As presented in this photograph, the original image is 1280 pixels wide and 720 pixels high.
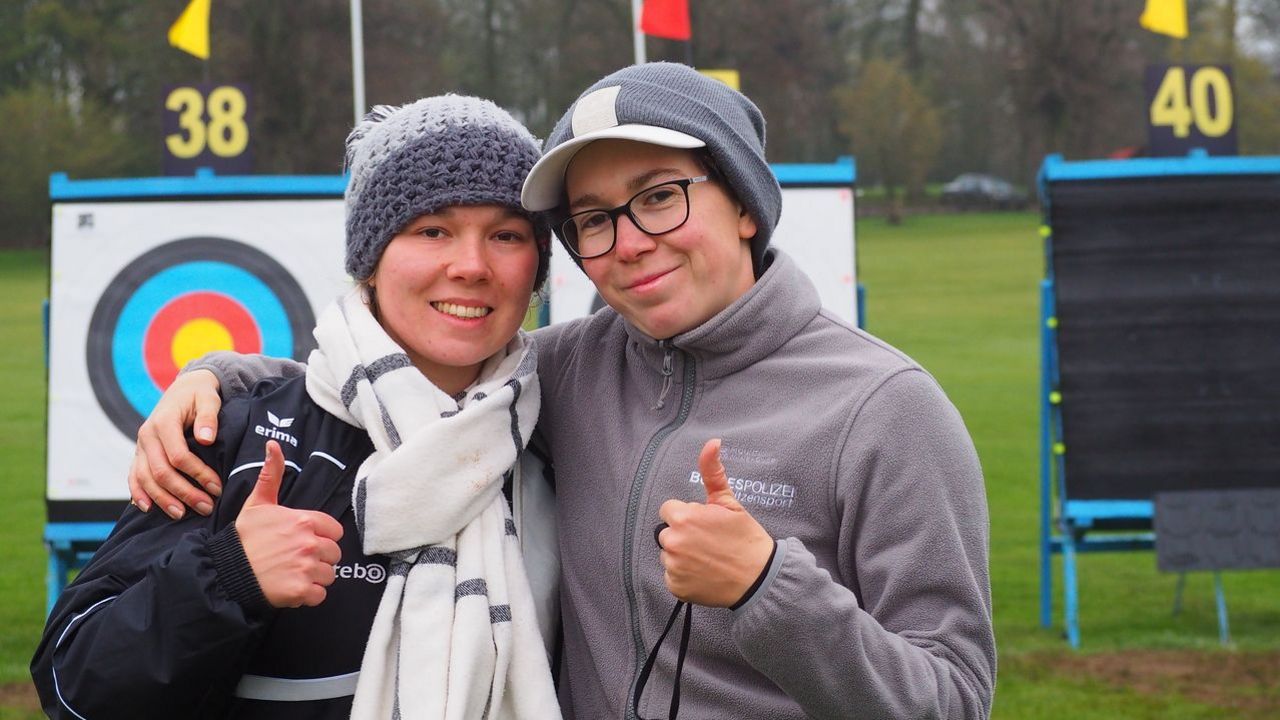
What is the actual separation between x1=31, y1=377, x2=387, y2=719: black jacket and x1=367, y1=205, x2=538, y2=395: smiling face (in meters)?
0.17

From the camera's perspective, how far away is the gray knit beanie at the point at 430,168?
1.99m

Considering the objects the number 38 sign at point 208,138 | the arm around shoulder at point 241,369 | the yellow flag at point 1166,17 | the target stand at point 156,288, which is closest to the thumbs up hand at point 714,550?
the arm around shoulder at point 241,369

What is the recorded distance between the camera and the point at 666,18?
6660 millimetres

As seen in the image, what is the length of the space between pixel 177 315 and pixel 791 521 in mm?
3848

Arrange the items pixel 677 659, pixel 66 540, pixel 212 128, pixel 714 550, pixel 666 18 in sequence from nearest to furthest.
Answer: pixel 714 550, pixel 677 659, pixel 66 540, pixel 212 128, pixel 666 18

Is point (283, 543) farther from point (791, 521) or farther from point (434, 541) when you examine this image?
point (791, 521)

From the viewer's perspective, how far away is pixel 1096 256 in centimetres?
552

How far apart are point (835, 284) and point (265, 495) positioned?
12.6 feet

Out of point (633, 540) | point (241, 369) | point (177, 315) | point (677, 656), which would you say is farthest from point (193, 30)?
point (677, 656)

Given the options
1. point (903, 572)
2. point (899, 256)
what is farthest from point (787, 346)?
point (899, 256)

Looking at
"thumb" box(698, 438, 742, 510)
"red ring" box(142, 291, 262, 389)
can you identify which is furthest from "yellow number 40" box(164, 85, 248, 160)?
"thumb" box(698, 438, 742, 510)

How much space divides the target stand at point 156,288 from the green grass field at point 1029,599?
0.86 metres

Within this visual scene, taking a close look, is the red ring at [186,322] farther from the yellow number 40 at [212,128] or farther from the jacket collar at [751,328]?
the jacket collar at [751,328]

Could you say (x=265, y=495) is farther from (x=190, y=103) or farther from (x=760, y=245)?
(x=190, y=103)
